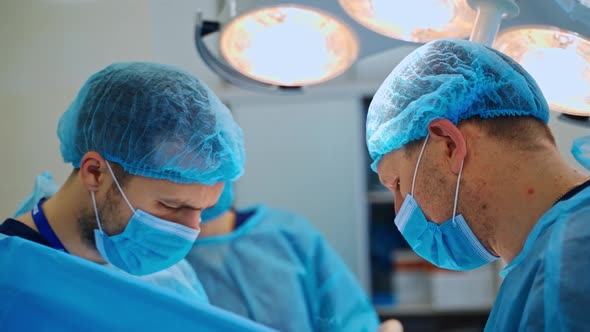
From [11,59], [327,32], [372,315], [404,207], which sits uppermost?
[327,32]

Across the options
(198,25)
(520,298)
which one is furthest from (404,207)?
(198,25)

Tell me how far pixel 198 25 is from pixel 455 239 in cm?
71

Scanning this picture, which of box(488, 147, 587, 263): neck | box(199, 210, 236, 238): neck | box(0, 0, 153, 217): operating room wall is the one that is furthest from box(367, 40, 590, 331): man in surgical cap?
box(199, 210, 236, 238): neck

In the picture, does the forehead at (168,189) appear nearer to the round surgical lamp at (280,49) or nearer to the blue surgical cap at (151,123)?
the blue surgical cap at (151,123)

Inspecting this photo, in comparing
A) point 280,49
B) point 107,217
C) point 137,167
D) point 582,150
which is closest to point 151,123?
point 137,167

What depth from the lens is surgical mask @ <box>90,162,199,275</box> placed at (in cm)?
129

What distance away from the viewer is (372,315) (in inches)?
81.8

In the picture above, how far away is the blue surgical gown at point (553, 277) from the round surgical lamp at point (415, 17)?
19.3 inches

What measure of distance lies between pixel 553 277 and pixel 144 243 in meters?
0.85

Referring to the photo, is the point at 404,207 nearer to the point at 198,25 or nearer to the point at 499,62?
the point at 499,62

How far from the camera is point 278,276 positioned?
2195mm

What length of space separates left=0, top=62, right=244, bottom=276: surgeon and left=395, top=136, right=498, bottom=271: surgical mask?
403mm

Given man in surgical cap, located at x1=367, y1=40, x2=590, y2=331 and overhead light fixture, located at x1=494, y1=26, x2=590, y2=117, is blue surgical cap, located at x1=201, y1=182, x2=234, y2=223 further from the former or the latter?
overhead light fixture, located at x1=494, y1=26, x2=590, y2=117

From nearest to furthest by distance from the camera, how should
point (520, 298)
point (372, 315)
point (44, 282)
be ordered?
point (520, 298)
point (44, 282)
point (372, 315)
